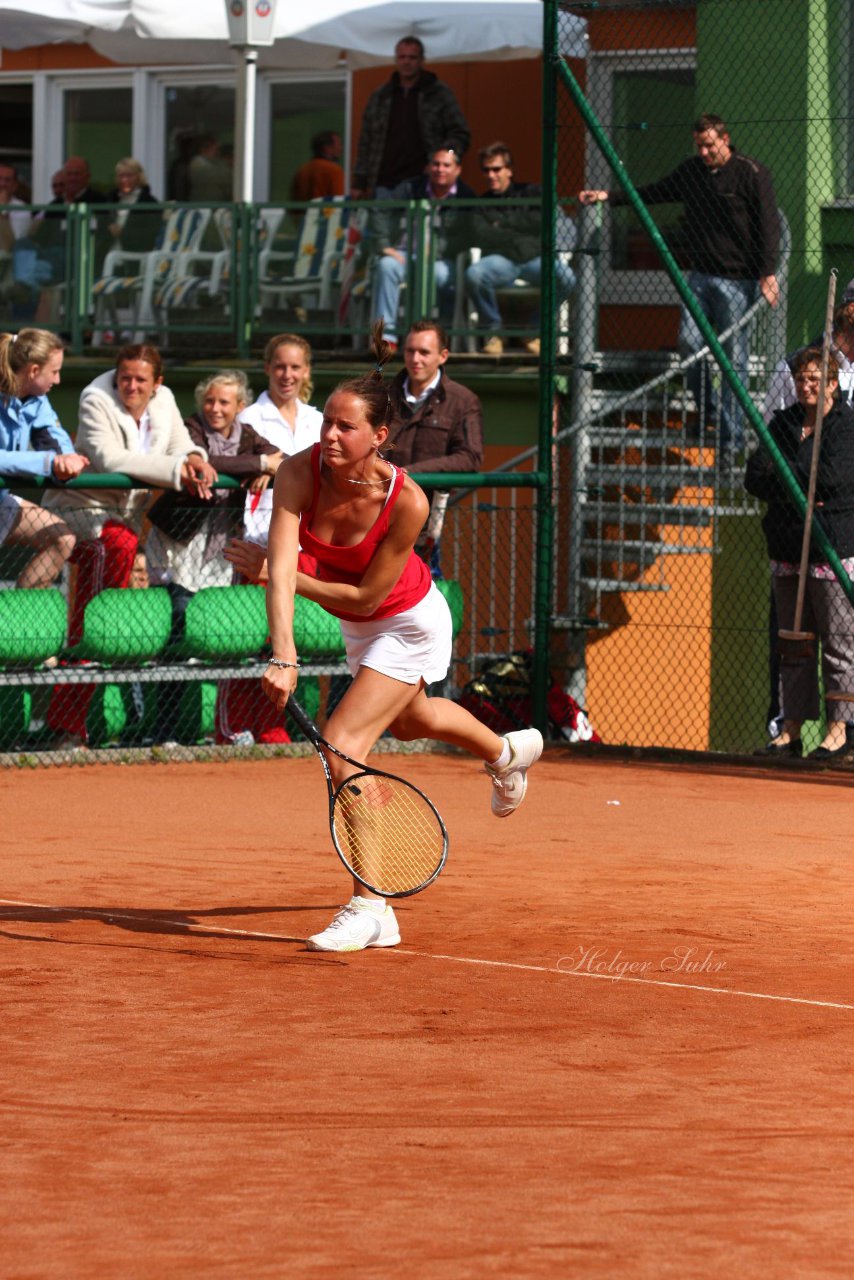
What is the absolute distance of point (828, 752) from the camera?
1178 cm

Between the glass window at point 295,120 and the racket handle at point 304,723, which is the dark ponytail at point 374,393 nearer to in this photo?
the racket handle at point 304,723

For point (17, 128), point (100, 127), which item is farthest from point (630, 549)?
point (17, 128)

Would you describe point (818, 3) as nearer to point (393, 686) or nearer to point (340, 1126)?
point (393, 686)

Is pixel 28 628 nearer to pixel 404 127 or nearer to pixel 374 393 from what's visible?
pixel 374 393

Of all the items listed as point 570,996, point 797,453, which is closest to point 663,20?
point 797,453

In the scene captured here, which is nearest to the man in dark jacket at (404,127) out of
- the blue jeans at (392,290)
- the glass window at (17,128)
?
Answer: the blue jeans at (392,290)

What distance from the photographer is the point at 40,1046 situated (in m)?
5.65

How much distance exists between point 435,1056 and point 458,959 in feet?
4.25

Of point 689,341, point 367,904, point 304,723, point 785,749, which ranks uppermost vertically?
point 689,341

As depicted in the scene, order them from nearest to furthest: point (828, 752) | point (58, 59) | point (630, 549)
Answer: point (828, 752)
point (630, 549)
point (58, 59)

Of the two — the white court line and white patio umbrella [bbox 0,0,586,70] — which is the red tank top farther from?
white patio umbrella [bbox 0,0,586,70]

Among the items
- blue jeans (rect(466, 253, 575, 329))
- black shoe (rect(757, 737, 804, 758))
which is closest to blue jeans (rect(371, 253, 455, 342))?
blue jeans (rect(466, 253, 575, 329))

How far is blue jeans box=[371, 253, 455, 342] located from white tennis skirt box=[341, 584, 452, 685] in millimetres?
7448

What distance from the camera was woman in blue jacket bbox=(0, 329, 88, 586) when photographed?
10.7 metres
